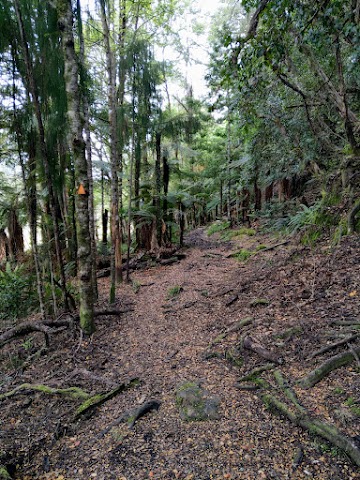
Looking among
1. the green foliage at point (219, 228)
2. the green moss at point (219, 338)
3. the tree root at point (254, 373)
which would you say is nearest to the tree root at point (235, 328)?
the green moss at point (219, 338)

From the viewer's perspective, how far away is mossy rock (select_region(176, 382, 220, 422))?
2.88 metres

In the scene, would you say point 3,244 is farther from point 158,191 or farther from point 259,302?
point 259,302

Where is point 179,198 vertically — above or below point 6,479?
above

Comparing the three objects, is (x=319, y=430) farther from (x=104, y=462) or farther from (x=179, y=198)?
(x=179, y=198)

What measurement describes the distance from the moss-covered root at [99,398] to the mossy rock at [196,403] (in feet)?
2.32

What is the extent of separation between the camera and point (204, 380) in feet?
11.4

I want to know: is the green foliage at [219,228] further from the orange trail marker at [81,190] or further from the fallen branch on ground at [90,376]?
the fallen branch on ground at [90,376]

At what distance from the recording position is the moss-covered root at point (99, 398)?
321 centimetres

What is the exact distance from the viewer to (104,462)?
2.47 metres

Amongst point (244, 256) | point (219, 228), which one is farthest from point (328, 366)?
point (219, 228)

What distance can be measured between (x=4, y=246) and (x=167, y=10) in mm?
11249

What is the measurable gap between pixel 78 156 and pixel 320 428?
4653 millimetres

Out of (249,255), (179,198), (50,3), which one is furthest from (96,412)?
(179,198)

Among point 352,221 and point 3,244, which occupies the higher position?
point 352,221
